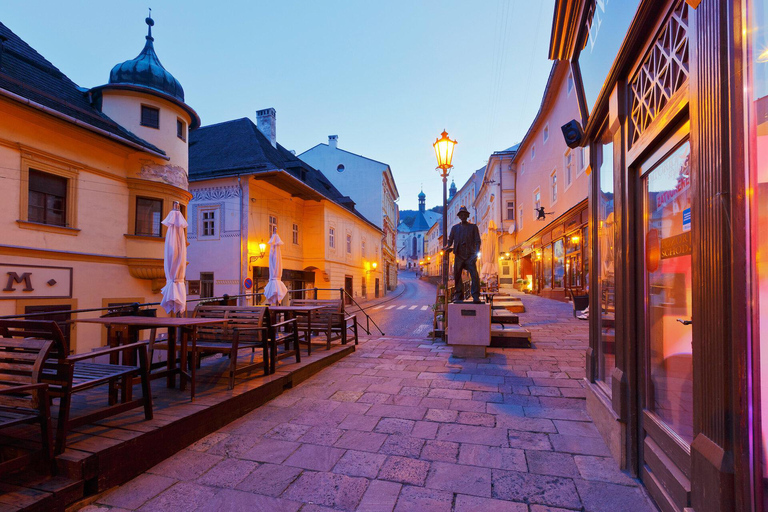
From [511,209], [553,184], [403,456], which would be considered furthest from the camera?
[511,209]

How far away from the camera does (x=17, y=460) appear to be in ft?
7.88

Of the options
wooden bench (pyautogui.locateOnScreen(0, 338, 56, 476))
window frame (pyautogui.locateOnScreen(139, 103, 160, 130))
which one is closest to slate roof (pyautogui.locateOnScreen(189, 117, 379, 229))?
window frame (pyautogui.locateOnScreen(139, 103, 160, 130))

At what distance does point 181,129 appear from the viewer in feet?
52.7

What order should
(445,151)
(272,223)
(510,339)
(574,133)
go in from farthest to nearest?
(272,223)
(445,151)
(510,339)
(574,133)

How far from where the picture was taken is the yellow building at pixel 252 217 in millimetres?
19359

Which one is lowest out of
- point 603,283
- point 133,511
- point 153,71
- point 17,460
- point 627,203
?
point 133,511

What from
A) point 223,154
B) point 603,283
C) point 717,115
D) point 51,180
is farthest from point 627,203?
point 223,154

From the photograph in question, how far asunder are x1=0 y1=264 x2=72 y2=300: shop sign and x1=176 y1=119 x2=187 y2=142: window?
699 cm

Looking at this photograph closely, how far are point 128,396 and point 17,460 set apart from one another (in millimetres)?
1043

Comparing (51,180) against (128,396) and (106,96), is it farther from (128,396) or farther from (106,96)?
(128,396)

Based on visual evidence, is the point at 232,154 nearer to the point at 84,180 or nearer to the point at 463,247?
the point at 84,180

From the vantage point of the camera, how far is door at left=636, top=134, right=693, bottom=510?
2.30 metres

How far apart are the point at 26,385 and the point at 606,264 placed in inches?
180

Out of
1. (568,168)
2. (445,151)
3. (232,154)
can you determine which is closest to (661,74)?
(445,151)
